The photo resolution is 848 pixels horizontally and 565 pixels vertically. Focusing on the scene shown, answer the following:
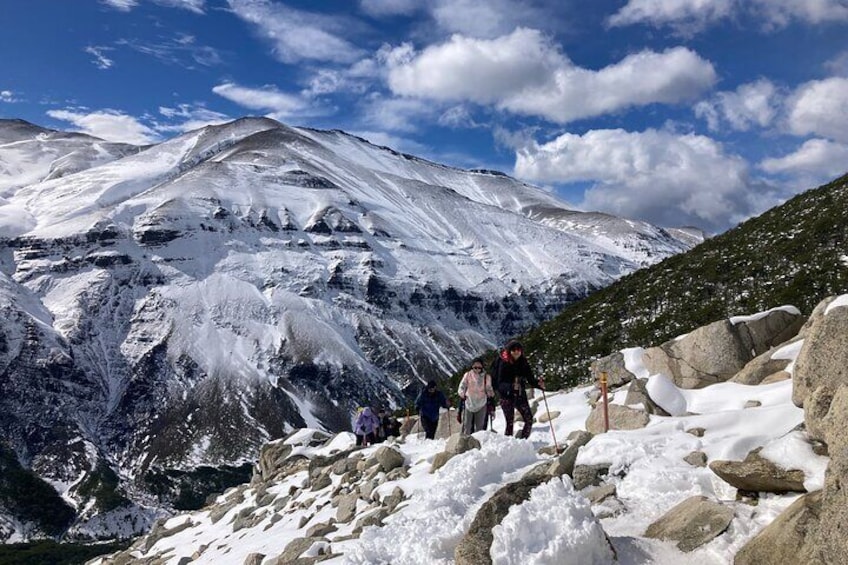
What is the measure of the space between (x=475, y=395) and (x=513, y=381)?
1765 millimetres

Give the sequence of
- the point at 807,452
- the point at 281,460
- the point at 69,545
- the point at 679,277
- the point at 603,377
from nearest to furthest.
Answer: the point at 807,452
the point at 603,377
the point at 281,460
the point at 679,277
the point at 69,545

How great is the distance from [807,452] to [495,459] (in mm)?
6282

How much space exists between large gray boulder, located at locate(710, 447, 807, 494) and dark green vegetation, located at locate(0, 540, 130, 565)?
18488 centimetres

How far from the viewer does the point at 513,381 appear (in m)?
19.1

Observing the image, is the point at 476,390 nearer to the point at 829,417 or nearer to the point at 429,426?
the point at 429,426

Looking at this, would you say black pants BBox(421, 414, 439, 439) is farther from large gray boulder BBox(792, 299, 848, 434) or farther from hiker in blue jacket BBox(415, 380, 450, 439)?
large gray boulder BBox(792, 299, 848, 434)

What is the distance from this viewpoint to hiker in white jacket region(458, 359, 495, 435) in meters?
20.2

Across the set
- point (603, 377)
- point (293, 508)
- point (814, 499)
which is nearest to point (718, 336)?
point (603, 377)

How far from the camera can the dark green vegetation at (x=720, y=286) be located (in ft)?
143

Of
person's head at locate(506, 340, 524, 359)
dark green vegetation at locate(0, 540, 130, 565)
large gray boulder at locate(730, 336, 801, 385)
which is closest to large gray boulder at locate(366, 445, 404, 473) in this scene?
person's head at locate(506, 340, 524, 359)

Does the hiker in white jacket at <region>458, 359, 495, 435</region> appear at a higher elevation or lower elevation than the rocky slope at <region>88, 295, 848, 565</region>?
higher

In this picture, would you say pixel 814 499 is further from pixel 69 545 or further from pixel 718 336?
pixel 69 545

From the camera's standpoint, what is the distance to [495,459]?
14.8 metres

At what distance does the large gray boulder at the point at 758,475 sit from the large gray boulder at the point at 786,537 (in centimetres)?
115
